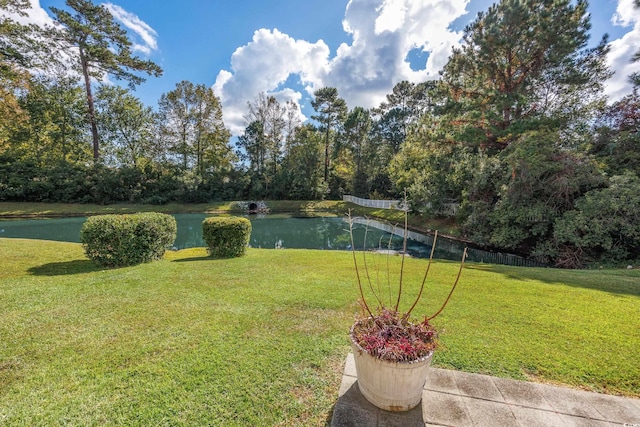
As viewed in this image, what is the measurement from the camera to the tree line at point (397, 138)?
898 centimetres

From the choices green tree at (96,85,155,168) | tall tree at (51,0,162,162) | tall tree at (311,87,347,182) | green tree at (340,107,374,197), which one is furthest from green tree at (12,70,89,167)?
green tree at (340,107,374,197)

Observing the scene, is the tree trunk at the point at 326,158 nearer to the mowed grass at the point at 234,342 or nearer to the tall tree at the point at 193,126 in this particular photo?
the tall tree at the point at 193,126

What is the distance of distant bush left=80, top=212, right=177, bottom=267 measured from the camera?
523 cm

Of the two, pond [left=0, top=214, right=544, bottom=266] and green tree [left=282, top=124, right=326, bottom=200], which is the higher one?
green tree [left=282, top=124, right=326, bottom=200]

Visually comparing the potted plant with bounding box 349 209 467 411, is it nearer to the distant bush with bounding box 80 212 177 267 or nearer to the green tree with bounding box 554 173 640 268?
the distant bush with bounding box 80 212 177 267

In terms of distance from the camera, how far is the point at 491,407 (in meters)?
1.77

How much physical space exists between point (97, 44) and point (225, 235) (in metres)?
21.9

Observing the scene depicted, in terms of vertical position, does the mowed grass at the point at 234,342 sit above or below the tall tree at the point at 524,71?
below

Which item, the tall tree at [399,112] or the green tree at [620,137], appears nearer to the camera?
the green tree at [620,137]

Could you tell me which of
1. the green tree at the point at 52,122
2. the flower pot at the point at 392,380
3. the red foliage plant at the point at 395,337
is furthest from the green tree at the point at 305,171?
the flower pot at the point at 392,380

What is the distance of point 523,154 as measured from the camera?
9.20m

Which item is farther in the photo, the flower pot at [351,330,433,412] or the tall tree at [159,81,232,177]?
the tall tree at [159,81,232,177]

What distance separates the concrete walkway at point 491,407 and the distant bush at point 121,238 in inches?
217

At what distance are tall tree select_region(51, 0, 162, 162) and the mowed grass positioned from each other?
20902mm
